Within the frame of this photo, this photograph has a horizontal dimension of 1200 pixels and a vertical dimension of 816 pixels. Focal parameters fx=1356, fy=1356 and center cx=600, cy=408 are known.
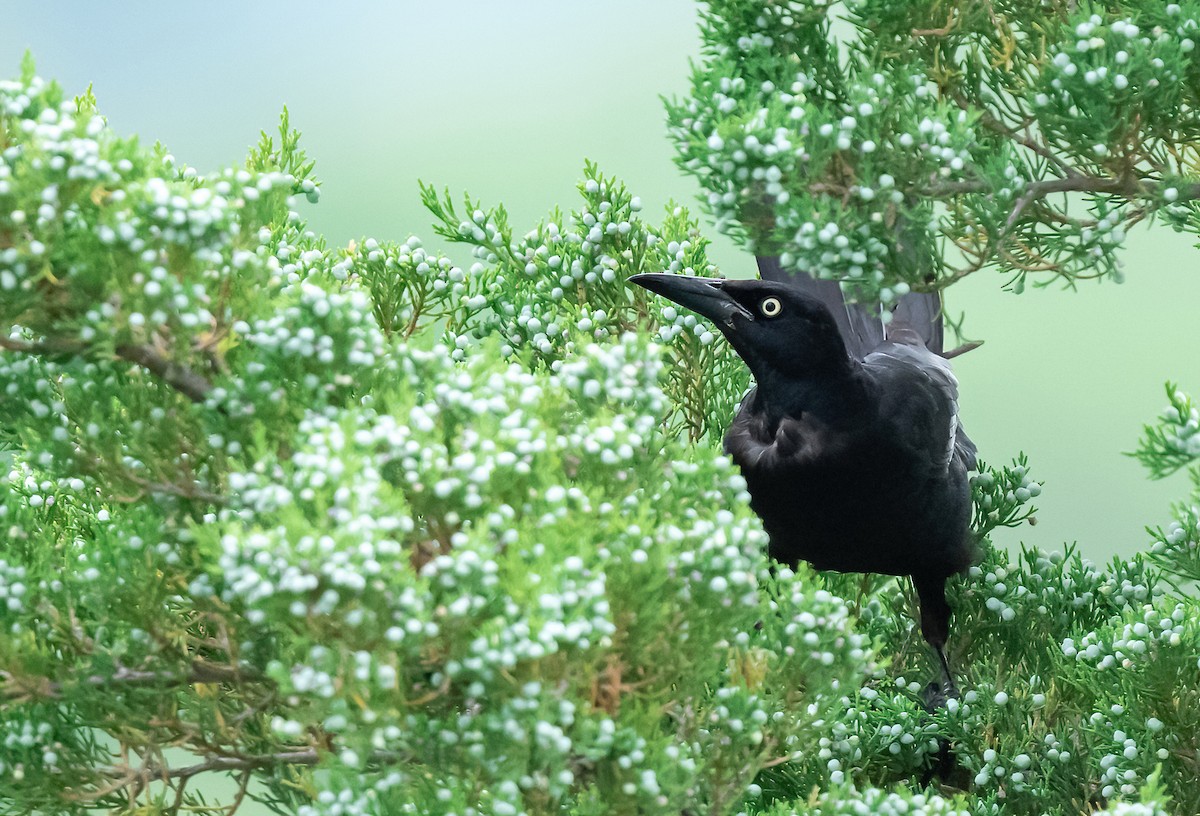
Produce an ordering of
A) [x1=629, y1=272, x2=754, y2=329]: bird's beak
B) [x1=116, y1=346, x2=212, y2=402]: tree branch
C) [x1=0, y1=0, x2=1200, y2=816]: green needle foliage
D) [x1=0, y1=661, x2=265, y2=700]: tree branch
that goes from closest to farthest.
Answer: [x1=0, y1=0, x2=1200, y2=816]: green needle foliage, [x1=116, y1=346, x2=212, y2=402]: tree branch, [x1=0, y1=661, x2=265, y2=700]: tree branch, [x1=629, y1=272, x2=754, y2=329]: bird's beak

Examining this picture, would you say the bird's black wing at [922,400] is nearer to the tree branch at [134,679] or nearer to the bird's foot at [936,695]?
the bird's foot at [936,695]

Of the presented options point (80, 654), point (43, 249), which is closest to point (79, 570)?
point (80, 654)

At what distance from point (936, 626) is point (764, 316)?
1.03 meters

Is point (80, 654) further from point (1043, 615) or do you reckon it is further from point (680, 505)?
point (1043, 615)

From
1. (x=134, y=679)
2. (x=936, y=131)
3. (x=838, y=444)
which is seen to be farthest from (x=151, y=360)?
(x=838, y=444)

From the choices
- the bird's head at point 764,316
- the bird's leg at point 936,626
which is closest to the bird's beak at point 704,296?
the bird's head at point 764,316

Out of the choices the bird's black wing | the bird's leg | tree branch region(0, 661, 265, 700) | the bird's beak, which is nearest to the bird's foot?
the bird's leg

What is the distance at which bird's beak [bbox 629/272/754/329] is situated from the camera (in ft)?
9.07

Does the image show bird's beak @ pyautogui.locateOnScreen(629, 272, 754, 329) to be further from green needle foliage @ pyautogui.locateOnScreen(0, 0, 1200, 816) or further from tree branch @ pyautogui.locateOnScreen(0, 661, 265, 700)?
tree branch @ pyautogui.locateOnScreen(0, 661, 265, 700)

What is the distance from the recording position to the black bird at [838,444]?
2.86 m

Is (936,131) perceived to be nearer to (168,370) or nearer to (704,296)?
(704,296)

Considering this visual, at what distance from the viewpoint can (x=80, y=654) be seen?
203 centimetres

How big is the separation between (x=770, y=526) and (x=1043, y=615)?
68 cm

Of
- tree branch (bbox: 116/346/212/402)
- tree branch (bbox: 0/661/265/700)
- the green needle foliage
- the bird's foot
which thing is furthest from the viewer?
the bird's foot
